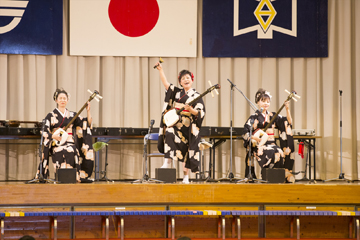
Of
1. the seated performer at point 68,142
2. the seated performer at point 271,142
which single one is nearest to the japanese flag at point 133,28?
the seated performer at point 68,142

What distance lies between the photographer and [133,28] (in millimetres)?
7148

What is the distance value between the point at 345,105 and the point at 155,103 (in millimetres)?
3486

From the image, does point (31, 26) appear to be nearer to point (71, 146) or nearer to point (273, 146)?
point (71, 146)

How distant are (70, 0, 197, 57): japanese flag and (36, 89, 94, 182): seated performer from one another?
1.95m

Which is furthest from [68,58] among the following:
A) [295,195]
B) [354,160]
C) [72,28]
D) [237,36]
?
[354,160]

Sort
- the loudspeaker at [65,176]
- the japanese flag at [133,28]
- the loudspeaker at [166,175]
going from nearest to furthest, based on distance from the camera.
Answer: the loudspeaker at [65,176]
the loudspeaker at [166,175]
the japanese flag at [133,28]

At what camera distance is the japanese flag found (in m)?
7.07

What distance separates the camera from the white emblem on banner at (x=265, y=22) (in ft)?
23.9

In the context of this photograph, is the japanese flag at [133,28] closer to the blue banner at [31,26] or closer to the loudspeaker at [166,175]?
the blue banner at [31,26]

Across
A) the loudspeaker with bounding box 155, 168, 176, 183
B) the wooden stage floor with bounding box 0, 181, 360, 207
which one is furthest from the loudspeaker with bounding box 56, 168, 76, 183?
the loudspeaker with bounding box 155, 168, 176, 183

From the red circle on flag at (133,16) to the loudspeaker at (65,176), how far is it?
341cm

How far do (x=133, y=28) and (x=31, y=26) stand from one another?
1728 millimetres

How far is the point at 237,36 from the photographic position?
729cm

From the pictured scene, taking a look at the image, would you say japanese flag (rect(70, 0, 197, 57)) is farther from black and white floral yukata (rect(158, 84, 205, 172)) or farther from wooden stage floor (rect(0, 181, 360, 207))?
wooden stage floor (rect(0, 181, 360, 207))
